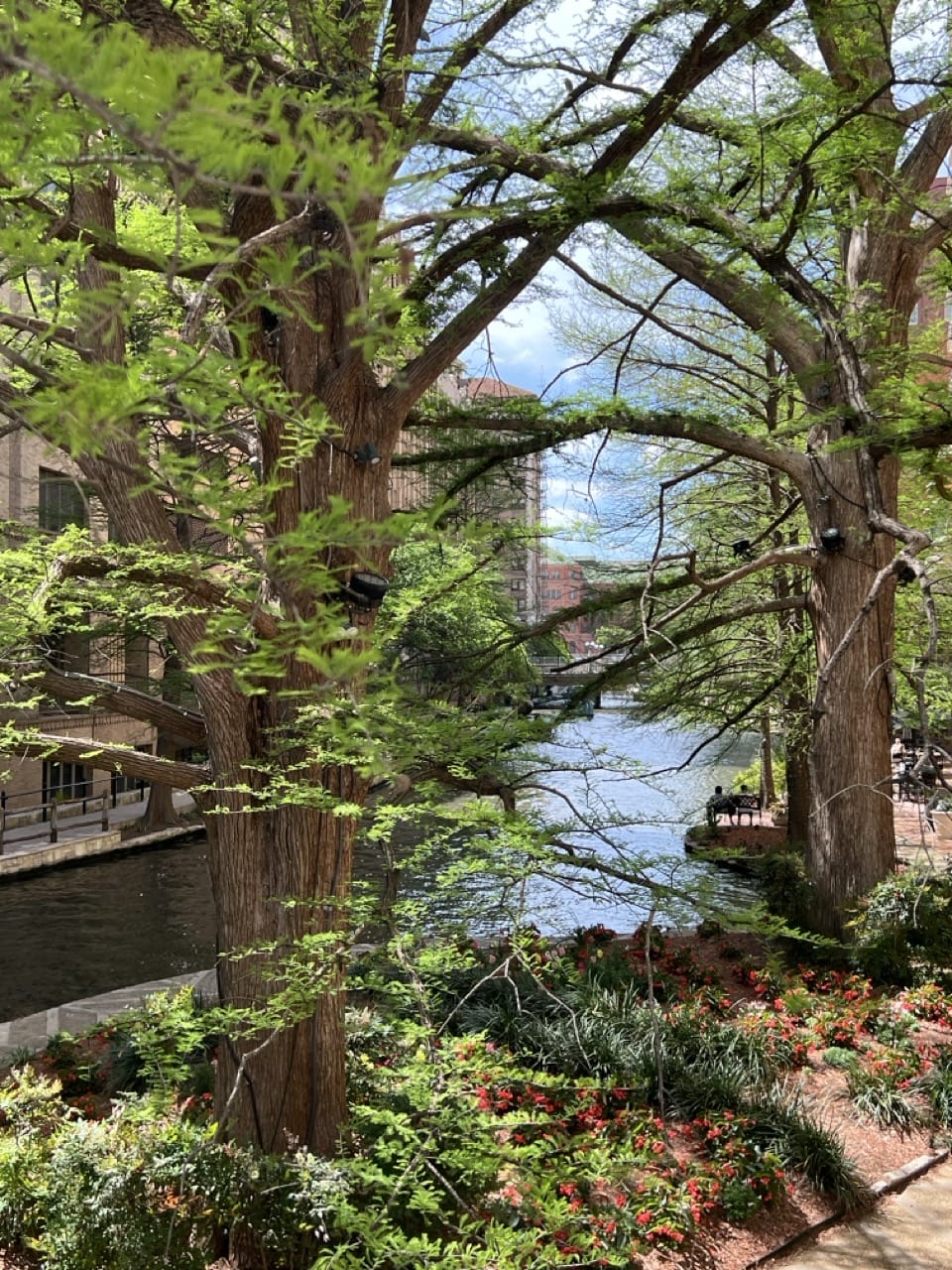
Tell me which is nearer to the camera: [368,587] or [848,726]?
[368,587]

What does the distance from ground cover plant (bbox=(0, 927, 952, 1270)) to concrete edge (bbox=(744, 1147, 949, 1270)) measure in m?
0.11

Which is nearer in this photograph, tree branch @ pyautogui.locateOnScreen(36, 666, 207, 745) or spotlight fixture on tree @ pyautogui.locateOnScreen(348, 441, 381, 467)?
tree branch @ pyautogui.locateOnScreen(36, 666, 207, 745)

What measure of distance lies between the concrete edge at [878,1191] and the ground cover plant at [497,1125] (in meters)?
0.11

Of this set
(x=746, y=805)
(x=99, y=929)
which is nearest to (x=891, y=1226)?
(x=99, y=929)

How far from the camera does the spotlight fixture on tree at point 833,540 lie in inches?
404

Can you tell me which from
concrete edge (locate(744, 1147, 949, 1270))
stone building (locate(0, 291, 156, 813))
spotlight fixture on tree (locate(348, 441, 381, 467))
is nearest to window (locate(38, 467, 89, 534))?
stone building (locate(0, 291, 156, 813))

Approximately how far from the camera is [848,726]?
10422 millimetres

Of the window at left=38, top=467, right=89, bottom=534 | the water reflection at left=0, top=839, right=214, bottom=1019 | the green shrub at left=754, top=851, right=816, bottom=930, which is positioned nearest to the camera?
the green shrub at left=754, top=851, right=816, bottom=930

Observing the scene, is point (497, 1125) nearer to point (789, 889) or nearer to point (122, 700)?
point (122, 700)

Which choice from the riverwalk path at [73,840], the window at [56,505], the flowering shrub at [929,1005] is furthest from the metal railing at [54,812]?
the flowering shrub at [929,1005]

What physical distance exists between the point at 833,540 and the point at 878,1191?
5903 millimetres

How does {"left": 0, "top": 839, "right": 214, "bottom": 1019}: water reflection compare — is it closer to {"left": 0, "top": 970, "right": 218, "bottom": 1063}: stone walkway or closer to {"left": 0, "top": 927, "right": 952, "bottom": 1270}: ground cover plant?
{"left": 0, "top": 970, "right": 218, "bottom": 1063}: stone walkway

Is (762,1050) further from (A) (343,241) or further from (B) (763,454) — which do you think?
(A) (343,241)

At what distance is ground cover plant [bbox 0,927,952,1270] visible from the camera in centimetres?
491
